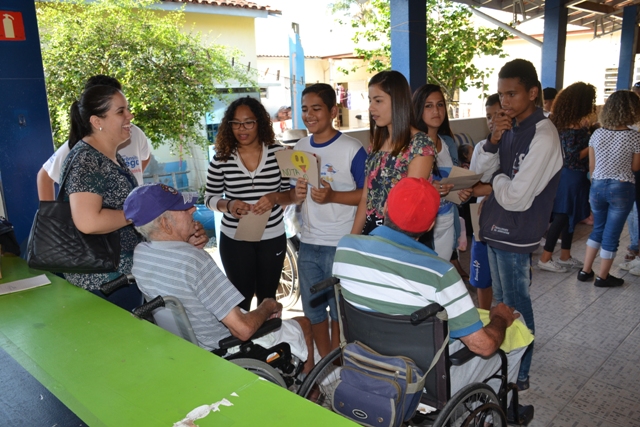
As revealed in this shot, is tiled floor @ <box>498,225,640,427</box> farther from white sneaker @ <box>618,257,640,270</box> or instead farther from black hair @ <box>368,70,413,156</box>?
black hair @ <box>368,70,413,156</box>

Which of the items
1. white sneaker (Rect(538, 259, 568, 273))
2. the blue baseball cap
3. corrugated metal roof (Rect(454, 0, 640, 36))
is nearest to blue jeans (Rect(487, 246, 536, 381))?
the blue baseball cap

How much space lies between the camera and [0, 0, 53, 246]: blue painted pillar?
3.46 metres

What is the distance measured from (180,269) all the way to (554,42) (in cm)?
903

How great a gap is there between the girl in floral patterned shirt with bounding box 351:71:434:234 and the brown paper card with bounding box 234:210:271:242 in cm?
68

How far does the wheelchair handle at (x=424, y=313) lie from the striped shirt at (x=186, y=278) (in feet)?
2.22

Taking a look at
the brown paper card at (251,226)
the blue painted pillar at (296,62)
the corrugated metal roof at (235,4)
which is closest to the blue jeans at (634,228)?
the brown paper card at (251,226)

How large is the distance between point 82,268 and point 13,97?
197 cm

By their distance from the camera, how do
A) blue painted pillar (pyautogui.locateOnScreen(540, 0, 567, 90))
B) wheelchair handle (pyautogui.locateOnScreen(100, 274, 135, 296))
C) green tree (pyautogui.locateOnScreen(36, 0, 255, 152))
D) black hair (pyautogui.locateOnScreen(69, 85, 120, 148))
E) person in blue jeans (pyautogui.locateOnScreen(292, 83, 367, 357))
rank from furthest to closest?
blue painted pillar (pyautogui.locateOnScreen(540, 0, 567, 90)), green tree (pyautogui.locateOnScreen(36, 0, 255, 152)), person in blue jeans (pyautogui.locateOnScreen(292, 83, 367, 357)), black hair (pyautogui.locateOnScreen(69, 85, 120, 148)), wheelchair handle (pyautogui.locateOnScreen(100, 274, 135, 296))

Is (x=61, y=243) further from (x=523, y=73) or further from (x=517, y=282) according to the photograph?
(x=523, y=73)

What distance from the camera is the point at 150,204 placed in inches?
77.1

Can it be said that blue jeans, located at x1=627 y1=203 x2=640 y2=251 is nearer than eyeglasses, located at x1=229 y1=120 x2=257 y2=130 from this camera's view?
No

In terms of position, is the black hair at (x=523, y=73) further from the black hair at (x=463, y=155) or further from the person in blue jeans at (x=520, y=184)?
the black hair at (x=463, y=155)

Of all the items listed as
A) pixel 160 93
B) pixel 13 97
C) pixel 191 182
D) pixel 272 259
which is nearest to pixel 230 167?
pixel 272 259

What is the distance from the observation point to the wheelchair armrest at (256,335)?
6.39 ft
